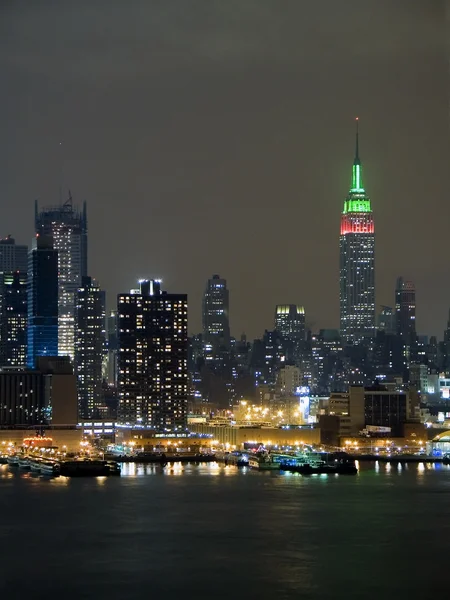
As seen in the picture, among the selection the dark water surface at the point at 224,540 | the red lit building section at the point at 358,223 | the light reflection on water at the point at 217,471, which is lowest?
the dark water surface at the point at 224,540

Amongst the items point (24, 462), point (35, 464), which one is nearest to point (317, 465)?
point (35, 464)

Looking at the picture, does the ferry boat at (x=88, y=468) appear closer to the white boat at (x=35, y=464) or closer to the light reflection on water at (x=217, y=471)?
the light reflection on water at (x=217, y=471)

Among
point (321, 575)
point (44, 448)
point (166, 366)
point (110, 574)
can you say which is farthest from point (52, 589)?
point (166, 366)

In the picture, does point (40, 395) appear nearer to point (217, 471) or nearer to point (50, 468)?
point (50, 468)

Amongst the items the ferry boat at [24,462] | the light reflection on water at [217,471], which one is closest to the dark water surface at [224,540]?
the light reflection on water at [217,471]

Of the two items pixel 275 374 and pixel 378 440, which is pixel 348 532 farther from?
pixel 275 374

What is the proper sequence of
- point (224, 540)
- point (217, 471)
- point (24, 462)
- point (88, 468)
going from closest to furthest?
1. point (224, 540)
2. point (88, 468)
3. point (217, 471)
4. point (24, 462)

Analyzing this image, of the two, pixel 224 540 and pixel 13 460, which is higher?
pixel 13 460
